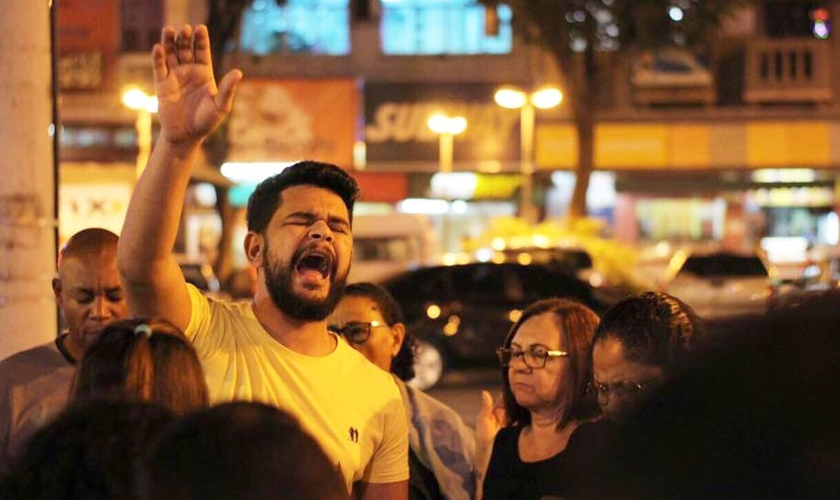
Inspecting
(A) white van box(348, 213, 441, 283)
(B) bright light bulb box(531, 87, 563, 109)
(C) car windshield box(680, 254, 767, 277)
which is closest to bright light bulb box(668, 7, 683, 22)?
(B) bright light bulb box(531, 87, 563, 109)

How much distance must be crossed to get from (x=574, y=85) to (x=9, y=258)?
25.2m

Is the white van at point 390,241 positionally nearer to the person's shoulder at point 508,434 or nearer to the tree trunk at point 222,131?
the tree trunk at point 222,131

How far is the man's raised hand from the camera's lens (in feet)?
10.2

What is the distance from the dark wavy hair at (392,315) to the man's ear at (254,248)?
1.26 m

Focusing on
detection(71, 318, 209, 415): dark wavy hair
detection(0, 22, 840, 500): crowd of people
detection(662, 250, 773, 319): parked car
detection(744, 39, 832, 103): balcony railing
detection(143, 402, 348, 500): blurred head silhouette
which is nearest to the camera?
detection(0, 22, 840, 500): crowd of people

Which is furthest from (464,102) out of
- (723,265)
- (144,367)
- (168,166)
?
(144,367)

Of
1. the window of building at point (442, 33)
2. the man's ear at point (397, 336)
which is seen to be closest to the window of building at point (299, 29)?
the window of building at point (442, 33)

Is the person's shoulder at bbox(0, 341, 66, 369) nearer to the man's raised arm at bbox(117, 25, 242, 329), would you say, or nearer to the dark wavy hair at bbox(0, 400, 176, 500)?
the man's raised arm at bbox(117, 25, 242, 329)

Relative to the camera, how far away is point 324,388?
133 inches

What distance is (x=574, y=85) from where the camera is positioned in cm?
2923

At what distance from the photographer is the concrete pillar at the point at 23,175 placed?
15.8ft

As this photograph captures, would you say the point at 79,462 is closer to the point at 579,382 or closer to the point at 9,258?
the point at 579,382

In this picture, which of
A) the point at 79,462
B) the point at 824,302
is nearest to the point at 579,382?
the point at 79,462

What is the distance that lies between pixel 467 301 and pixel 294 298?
13728mm
